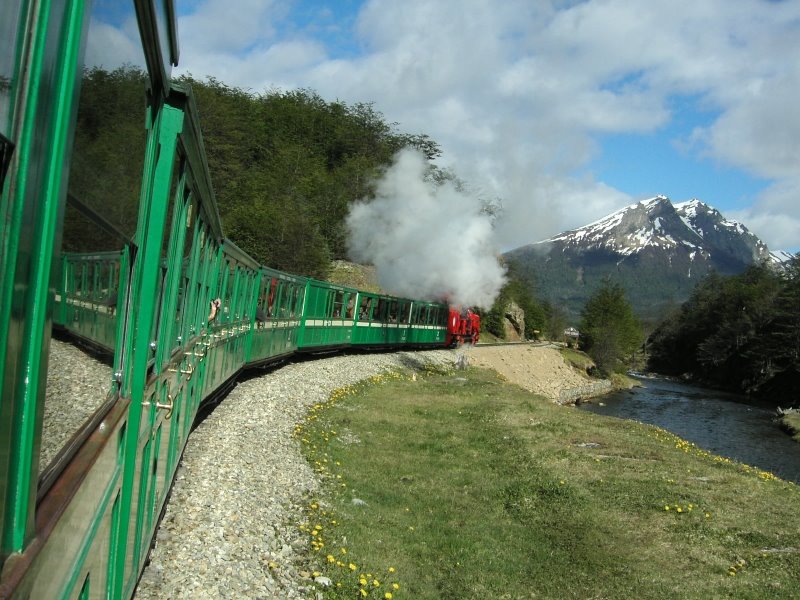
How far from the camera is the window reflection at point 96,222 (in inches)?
A: 59.2

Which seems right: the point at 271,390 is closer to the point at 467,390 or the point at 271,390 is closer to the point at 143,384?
the point at 467,390

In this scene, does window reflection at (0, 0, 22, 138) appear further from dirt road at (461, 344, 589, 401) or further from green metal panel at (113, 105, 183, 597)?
dirt road at (461, 344, 589, 401)

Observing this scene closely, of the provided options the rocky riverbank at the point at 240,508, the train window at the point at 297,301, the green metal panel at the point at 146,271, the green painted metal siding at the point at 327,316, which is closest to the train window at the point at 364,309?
the green painted metal siding at the point at 327,316

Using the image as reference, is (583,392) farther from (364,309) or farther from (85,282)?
(85,282)

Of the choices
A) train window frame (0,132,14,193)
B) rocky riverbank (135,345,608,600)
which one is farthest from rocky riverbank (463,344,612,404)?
train window frame (0,132,14,193)

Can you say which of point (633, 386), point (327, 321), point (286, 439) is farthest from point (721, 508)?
point (633, 386)

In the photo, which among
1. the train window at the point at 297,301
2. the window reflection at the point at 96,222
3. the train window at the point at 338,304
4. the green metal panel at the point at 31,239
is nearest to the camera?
the green metal panel at the point at 31,239

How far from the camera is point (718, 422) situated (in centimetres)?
3020

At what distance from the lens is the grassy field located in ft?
21.8

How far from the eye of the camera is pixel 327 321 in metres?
21.3

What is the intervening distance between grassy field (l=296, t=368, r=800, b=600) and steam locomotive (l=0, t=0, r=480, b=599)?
10.4ft

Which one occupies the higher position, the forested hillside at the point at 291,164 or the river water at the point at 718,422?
the forested hillside at the point at 291,164

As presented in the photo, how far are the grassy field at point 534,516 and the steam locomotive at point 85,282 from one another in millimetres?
3181

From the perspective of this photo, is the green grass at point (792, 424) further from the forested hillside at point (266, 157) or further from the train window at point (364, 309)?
the forested hillside at point (266, 157)
